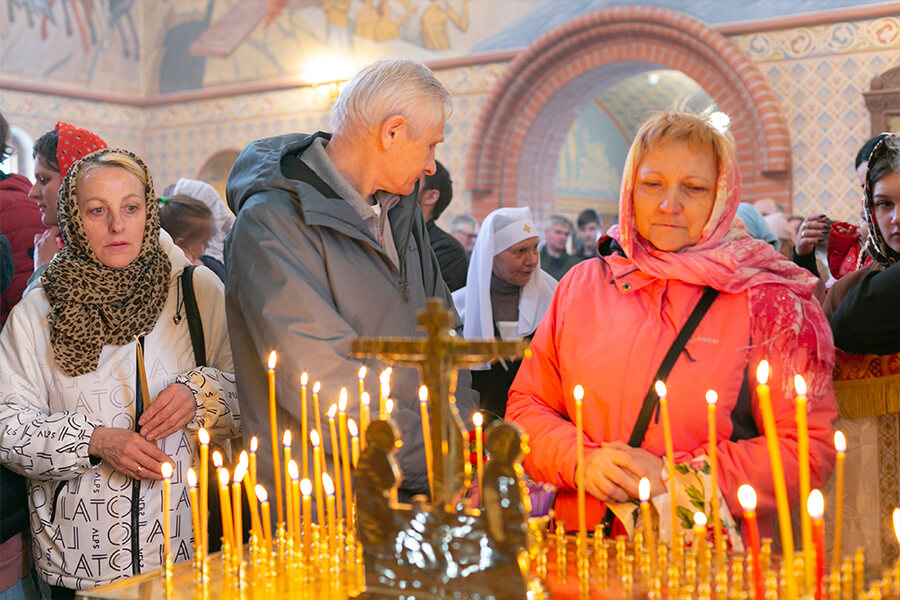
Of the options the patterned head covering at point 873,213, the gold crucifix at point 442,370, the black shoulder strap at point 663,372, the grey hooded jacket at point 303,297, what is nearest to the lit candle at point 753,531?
the gold crucifix at point 442,370

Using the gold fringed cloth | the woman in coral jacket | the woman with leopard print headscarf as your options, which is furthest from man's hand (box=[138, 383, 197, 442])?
the gold fringed cloth

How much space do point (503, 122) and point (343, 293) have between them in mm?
8774

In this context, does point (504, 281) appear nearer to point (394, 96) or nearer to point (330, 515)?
point (394, 96)

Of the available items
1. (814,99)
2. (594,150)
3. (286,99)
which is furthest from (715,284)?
(594,150)

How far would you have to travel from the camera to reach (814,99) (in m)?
9.00

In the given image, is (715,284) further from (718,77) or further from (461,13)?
(461,13)

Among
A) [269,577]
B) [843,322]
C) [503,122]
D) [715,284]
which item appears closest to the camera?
[269,577]

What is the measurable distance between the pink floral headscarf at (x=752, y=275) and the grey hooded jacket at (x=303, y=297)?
23.1 inches

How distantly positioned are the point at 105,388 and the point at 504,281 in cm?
200

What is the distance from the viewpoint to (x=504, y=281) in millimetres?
4020

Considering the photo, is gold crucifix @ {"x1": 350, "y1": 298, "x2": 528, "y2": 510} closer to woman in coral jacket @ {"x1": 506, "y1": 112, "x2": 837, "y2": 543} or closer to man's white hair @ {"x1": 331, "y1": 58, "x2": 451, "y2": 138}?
woman in coral jacket @ {"x1": 506, "y1": 112, "x2": 837, "y2": 543}

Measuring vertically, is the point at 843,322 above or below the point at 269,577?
above

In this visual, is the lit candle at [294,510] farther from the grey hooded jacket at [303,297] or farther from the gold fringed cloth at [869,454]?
the gold fringed cloth at [869,454]

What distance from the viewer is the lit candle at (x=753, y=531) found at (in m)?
1.30
